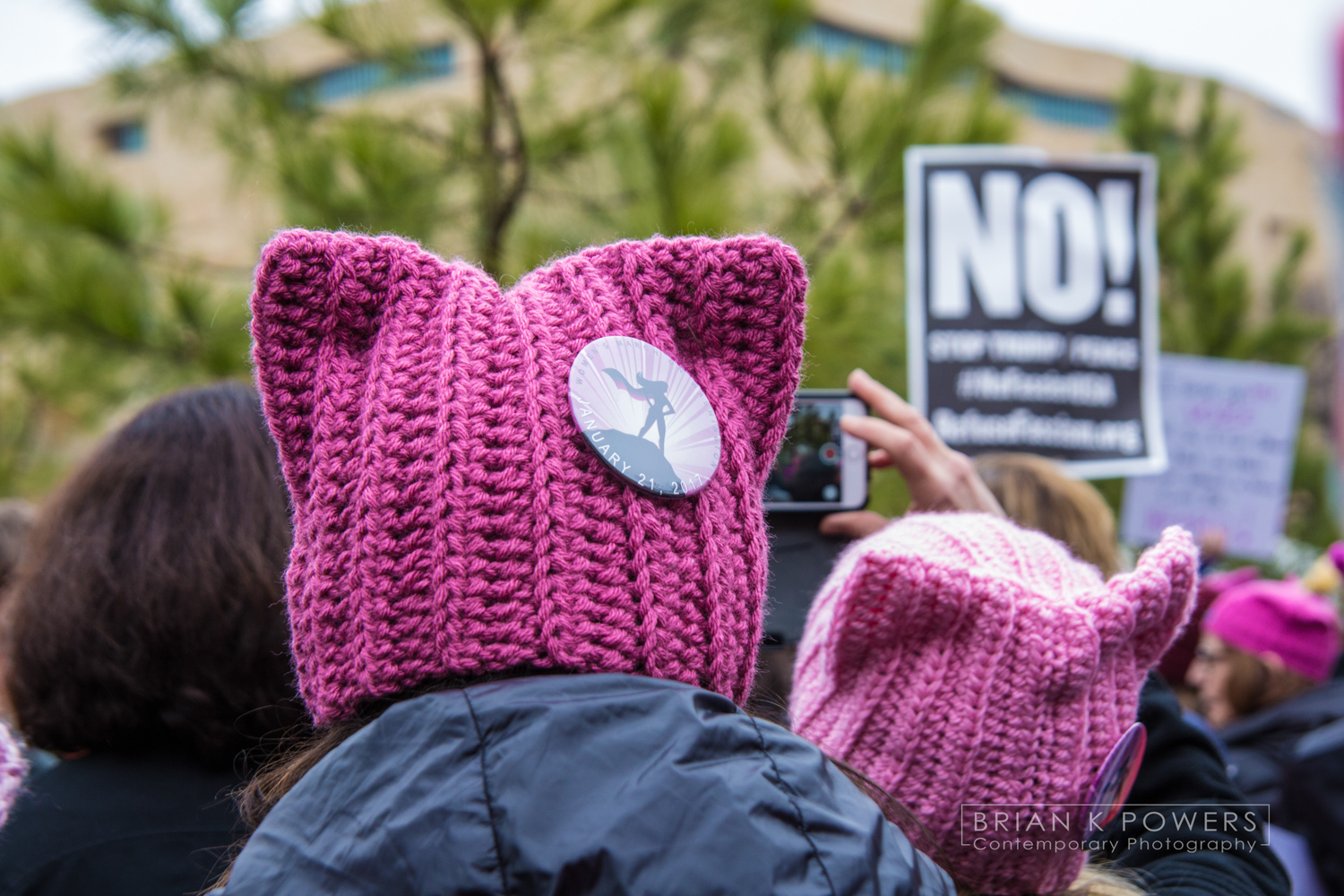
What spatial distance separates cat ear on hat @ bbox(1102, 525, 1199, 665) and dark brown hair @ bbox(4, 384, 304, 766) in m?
0.83

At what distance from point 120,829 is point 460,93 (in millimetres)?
4205

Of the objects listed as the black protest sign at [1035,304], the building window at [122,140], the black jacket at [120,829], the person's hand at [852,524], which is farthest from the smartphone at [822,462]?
the building window at [122,140]

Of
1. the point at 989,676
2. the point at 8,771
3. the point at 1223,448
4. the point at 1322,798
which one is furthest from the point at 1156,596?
the point at 1223,448

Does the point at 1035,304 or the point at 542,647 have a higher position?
the point at 1035,304

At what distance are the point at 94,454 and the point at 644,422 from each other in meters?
0.77

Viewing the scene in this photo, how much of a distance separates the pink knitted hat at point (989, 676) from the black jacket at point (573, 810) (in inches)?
9.7

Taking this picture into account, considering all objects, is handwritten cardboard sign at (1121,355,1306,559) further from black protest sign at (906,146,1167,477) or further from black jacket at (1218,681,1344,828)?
black protest sign at (906,146,1167,477)

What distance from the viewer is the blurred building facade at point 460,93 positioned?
3676 millimetres

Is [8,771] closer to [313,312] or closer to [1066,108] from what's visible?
[313,312]

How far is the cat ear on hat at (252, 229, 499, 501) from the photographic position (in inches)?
26.3

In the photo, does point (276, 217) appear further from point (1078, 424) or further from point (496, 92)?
point (1078, 424)

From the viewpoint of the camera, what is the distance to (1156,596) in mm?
826

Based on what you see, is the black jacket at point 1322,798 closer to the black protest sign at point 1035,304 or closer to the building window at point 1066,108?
the black protest sign at point 1035,304

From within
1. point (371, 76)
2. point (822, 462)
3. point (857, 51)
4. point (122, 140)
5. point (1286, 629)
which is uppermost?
point (122, 140)
